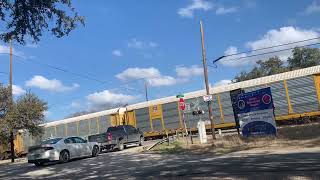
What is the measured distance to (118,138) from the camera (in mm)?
32219

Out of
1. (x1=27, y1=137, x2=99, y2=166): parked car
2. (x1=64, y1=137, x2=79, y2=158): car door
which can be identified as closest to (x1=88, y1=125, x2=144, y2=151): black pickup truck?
(x1=27, y1=137, x2=99, y2=166): parked car

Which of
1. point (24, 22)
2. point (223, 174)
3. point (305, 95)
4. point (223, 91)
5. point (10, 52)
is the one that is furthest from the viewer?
point (10, 52)

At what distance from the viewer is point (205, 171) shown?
13.5m

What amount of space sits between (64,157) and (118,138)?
26.8 ft

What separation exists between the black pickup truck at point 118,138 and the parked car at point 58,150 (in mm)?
5329

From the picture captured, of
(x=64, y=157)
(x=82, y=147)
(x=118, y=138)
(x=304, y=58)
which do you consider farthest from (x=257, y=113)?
(x=304, y=58)

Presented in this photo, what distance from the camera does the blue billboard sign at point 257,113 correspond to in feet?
76.0

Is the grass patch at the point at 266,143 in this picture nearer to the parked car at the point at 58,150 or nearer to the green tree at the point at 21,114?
the parked car at the point at 58,150

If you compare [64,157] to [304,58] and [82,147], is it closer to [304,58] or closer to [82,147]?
[82,147]

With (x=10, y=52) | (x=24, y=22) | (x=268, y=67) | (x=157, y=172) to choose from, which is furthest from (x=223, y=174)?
(x=268, y=67)

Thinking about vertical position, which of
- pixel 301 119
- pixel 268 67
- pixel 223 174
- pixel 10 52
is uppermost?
pixel 268 67

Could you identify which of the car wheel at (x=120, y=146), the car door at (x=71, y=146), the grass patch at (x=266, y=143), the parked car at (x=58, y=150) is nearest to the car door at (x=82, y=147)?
the parked car at (x=58, y=150)

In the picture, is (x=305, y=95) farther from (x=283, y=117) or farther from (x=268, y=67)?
(x=268, y=67)

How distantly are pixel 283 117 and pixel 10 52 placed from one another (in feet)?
76.4
